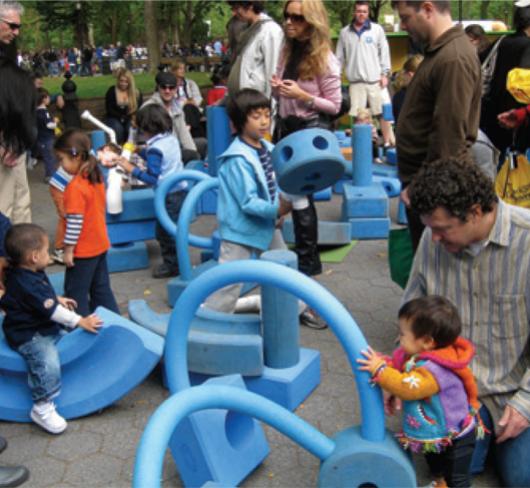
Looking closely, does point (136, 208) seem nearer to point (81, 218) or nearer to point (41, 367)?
point (81, 218)

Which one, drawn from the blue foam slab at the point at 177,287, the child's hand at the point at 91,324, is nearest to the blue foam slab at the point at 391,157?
the blue foam slab at the point at 177,287

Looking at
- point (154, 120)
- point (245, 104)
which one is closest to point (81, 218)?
point (245, 104)

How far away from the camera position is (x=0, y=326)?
3.28 meters

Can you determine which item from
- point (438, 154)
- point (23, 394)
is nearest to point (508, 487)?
point (438, 154)

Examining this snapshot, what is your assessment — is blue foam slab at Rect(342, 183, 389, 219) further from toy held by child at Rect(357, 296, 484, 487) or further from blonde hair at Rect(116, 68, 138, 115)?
blonde hair at Rect(116, 68, 138, 115)

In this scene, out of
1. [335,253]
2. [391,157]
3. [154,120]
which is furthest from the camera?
[391,157]

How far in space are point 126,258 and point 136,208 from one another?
41 cm

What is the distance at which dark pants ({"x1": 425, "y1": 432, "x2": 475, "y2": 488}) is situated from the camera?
243 centimetres

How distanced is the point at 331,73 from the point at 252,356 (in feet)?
7.42

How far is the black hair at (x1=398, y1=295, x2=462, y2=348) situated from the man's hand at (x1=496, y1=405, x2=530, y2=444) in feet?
1.28

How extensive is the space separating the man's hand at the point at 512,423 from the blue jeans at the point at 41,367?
6.28 ft

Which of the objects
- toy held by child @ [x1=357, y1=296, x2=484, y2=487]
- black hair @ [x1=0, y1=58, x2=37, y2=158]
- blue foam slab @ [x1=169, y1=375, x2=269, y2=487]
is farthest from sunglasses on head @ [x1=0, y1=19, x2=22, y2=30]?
toy held by child @ [x1=357, y1=296, x2=484, y2=487]

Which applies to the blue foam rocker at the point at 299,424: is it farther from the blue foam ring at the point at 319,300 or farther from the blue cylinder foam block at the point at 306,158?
the blue cylinder foam block at the point at 306,158

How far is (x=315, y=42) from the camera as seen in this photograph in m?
4.46
